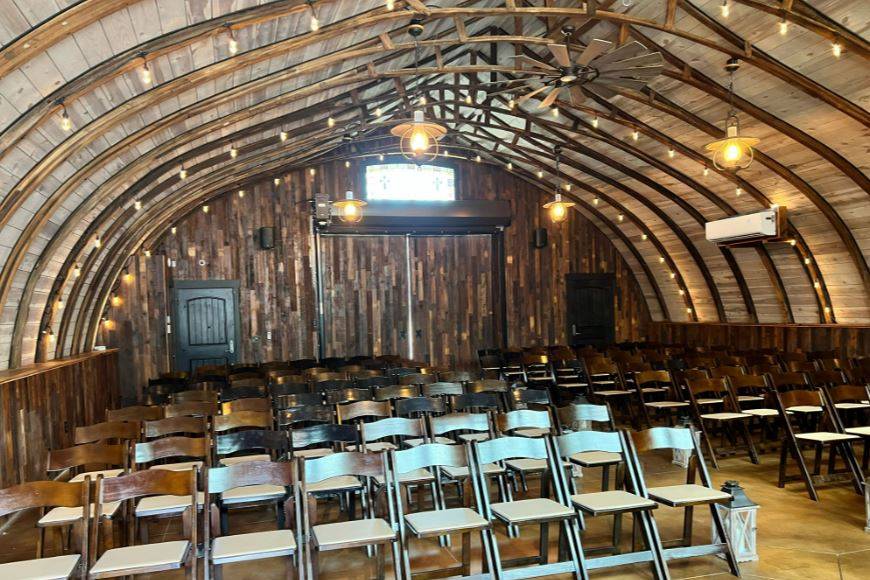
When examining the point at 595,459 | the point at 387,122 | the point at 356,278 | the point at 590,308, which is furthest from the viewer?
the point at 590,308

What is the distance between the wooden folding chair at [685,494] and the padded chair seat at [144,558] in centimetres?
273

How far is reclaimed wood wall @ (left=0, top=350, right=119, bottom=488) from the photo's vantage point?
5.95m

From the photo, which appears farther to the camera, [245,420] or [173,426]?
[245,420]

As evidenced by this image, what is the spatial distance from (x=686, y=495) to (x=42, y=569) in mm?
3575

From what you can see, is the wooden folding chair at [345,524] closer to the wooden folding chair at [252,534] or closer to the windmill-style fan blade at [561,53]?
the wooden folding chair at [252,534]

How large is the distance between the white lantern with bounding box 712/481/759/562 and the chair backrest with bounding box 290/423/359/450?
256 centimetres

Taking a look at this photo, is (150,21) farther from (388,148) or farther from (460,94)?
(388,148)

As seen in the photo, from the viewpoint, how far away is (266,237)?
45.2ft

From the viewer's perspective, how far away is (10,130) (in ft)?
15.2

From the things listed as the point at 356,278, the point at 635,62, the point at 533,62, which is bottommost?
the point at 356,278

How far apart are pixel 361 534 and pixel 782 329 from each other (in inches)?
450

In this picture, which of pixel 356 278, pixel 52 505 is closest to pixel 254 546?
pixel 52 505

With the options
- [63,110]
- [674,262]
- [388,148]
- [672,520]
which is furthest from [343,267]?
[672,520]

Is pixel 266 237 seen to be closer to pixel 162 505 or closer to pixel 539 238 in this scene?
pixel 539 238
